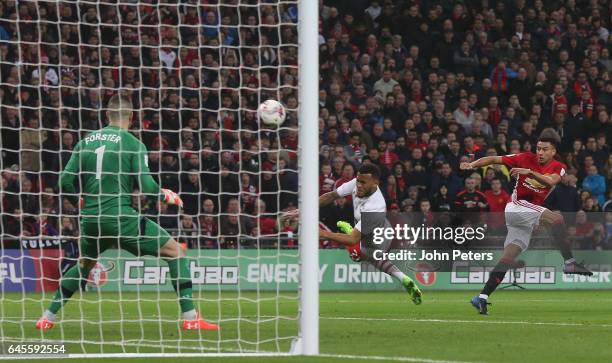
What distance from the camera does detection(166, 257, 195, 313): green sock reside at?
36.2 feet

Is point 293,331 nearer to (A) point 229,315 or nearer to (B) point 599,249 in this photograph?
(A) point 229,315

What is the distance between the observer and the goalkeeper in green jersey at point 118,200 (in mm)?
11039

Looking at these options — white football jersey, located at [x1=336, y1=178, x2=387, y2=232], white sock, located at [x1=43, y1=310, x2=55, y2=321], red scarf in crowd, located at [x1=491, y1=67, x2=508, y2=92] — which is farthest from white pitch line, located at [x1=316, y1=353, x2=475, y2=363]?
red scarf in crowd, located at [x1=491, y1=67, x2=508, y2=92]

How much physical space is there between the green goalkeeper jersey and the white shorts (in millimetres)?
5667

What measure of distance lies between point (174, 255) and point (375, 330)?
2126 millimetres

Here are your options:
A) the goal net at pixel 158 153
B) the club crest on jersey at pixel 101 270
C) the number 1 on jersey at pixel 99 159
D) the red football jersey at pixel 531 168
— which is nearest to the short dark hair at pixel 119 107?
the number 1 on jersey at pixel 99 159

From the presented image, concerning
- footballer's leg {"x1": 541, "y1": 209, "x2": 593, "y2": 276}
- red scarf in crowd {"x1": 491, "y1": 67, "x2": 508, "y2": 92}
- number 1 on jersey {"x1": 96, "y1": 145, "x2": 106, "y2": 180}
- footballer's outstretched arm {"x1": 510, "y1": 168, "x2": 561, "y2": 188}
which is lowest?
footballer's leg {"x1": 541, "y1": 209, "x2": 593, "y2": 276}

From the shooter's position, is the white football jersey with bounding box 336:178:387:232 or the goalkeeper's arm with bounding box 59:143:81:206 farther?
the white football jersey with bounding box 336:178:387:232

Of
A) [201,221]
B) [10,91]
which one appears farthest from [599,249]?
[10,91]

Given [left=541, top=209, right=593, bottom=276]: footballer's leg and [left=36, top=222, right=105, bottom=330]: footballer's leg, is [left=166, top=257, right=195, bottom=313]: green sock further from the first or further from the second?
[left=541, top=209, right=593, bottom=276]: footballer's leg

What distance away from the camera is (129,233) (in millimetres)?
11133

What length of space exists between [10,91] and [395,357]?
9927mm

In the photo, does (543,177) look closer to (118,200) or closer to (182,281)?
(182,281)

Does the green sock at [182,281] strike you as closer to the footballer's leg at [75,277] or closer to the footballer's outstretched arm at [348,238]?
the footballer's leg at [75,277]
